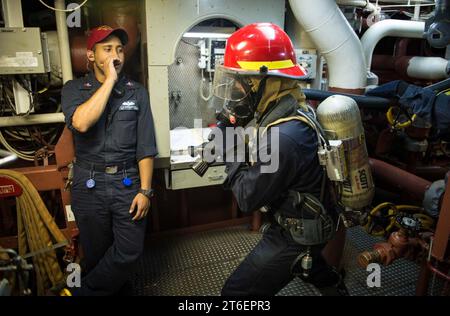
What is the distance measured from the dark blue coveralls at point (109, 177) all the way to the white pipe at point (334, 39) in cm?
148

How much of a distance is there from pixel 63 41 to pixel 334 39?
2124mm

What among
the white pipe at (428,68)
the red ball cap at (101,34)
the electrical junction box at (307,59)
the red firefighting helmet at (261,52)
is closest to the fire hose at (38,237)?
the red ball cap at (101,34)

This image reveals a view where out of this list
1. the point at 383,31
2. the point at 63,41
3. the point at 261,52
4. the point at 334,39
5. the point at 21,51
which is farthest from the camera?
the point at 383,31

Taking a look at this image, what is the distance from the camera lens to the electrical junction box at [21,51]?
2.39 m

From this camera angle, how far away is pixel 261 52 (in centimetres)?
186

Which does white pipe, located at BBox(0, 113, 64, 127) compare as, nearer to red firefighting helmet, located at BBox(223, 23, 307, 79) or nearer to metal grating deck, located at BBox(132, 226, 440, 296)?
metal grating deck, located at BBox(132, 226, 440, 296)

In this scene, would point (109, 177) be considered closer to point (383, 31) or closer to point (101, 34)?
point (101, 34)

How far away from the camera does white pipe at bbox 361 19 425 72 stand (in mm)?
3637

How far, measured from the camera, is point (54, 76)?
2.80 meters

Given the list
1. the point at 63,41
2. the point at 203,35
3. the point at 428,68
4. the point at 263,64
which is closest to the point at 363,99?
the point at 263,64

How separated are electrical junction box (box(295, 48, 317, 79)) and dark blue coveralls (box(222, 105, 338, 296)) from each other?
158 cm

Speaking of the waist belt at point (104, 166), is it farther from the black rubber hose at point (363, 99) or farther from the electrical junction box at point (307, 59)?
the electrical junction box at point (307, 59)

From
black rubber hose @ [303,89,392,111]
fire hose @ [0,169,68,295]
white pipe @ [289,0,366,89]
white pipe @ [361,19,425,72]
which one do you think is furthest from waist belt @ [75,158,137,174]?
white pipe @ [361,19,425,72]
